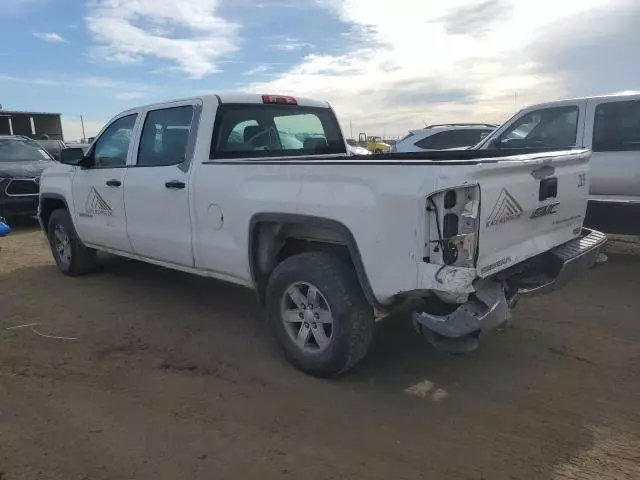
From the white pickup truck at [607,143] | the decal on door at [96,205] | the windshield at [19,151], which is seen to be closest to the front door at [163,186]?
the decal on door at [96,205]

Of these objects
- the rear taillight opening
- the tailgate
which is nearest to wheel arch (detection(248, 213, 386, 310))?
the tailgate

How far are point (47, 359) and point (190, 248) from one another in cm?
136

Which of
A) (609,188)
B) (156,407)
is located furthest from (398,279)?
(609,188)

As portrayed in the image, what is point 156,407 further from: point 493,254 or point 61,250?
point 61,250

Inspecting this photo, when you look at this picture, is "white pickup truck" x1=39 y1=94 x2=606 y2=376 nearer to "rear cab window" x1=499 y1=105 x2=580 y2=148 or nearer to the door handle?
the door handle

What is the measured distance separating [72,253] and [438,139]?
6835mm

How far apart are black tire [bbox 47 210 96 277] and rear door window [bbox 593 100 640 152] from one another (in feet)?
20.0

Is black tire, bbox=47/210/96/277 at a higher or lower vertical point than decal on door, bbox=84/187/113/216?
lower

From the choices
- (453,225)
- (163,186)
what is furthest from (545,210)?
(163,186)

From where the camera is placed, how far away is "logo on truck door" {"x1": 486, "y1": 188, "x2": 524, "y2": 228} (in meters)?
3.20

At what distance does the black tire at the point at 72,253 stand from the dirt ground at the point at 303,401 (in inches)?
52.6

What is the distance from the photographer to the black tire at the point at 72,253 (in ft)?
21.6

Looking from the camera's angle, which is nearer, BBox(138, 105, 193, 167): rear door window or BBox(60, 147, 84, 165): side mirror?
BBox(138, 105, 193, 167): rear door window

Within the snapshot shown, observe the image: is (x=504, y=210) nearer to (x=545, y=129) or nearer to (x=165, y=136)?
(x=165, y=136)
